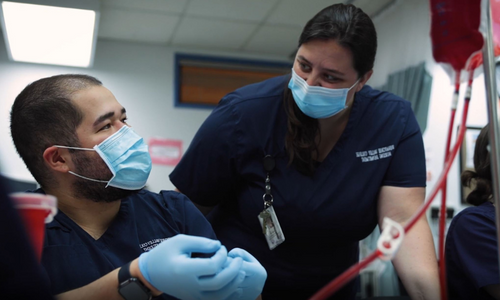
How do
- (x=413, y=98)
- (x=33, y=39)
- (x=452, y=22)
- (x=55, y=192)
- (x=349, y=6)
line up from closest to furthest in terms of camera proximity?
(x=452, y=22) < (x=55, y=192) < (x=349, y=6) < (x=413, y=98) < (x=33, y=39)

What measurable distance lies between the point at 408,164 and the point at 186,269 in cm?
82

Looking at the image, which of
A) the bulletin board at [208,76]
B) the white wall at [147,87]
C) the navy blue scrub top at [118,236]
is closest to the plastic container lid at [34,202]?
the navy blue scrub top at [118,236]

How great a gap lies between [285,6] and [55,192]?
3.07m

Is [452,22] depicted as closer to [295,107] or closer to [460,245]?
[295,107]

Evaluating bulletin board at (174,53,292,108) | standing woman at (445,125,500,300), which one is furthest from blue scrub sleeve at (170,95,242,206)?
bulletin board at (174,53,292,108)

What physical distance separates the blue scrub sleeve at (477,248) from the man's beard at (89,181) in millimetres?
1082

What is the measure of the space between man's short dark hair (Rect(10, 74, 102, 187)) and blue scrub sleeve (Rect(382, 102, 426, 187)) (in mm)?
858

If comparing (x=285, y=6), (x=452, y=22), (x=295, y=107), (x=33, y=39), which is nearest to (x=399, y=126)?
(x=295, y=107)

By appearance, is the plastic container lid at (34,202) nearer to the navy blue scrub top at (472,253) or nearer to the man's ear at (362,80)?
the man's ear at (362,80)

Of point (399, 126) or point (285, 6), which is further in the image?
point (285, 6)

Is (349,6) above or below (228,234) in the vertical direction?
above

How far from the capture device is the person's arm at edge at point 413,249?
1106 mm

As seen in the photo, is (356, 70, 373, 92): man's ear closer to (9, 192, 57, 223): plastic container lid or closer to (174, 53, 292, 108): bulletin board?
(9, 192, 57, 223): plastic container lid

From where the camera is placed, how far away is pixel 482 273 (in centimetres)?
133
